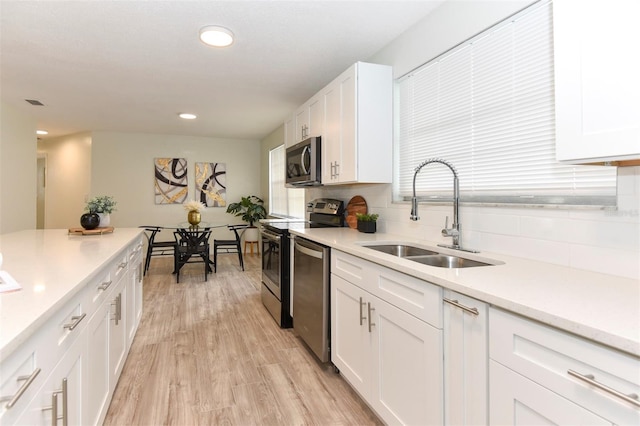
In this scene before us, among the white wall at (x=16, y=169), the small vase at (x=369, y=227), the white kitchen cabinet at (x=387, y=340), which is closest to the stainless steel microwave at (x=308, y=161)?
the small vase at (x=369, y=227)

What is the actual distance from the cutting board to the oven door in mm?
667

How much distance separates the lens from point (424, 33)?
7.57 feet

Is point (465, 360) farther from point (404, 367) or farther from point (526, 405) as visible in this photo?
point (404, 367)

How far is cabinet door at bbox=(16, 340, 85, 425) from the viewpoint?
90cm

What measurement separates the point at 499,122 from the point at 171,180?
20.7ft

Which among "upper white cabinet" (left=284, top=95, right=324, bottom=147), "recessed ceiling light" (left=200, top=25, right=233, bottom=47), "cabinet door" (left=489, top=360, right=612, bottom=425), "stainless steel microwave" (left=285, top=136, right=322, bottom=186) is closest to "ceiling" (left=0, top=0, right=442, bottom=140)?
"recessed ceiling light" (left=200, top=25, right=233, bottom=47)

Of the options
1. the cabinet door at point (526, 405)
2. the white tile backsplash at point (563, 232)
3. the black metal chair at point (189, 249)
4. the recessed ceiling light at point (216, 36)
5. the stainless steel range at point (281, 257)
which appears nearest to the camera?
the cabinet door at point (526, 405)

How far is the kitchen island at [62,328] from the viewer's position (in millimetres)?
824

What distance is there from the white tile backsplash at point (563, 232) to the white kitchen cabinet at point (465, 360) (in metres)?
0.59

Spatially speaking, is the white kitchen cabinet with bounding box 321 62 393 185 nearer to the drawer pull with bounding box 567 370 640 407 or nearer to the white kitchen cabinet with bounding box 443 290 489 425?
the white kitchen cabinet with bounding box 443 290 489 425

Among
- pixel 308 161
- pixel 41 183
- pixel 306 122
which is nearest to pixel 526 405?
pixel 308 161

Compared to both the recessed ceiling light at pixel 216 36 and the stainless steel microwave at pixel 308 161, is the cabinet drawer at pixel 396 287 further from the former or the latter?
the recessed ceiling light at pixel 216 36

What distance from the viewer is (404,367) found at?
1487 millimetres

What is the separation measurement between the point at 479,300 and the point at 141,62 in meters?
3.29
